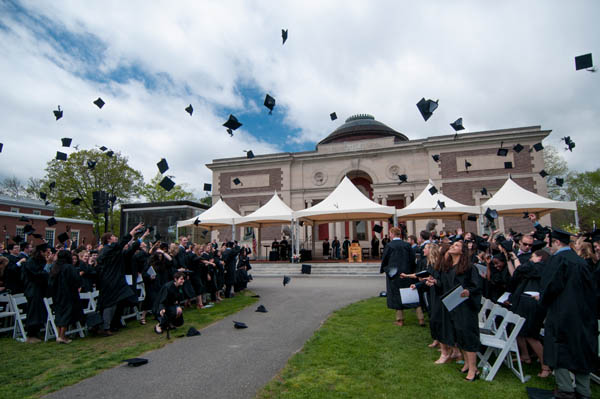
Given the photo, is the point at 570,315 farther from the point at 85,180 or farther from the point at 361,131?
the point at 85,180

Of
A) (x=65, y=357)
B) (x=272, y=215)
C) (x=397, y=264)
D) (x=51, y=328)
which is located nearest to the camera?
(x=65, y=357)

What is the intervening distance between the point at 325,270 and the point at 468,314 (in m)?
13.3

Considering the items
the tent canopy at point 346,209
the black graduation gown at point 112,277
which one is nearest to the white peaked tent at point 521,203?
the tent canopy at point 346,209

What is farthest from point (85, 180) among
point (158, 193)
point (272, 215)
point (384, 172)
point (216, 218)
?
point (384, 172)

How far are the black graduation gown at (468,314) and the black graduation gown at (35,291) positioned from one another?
7553mm

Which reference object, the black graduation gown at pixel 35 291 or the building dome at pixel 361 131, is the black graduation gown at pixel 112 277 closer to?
the black graduation gown at pixel 35 291

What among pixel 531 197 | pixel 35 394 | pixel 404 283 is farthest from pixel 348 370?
pixel 531 197

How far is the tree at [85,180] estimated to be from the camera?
35.7 metres

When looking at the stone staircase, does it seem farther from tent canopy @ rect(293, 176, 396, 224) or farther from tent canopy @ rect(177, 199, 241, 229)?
tent canopy @ rect(177, 199, 241, 229)

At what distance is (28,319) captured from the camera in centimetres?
657

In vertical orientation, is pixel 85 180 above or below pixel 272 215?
above

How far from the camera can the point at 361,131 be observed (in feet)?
105

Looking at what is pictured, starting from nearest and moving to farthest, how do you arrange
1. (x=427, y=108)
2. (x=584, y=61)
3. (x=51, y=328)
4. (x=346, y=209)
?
(x=51, y=328) < (x=584, y=61) < (x=427, y=108) < (x=346, y=209)

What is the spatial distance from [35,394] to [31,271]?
3495 millimetres
